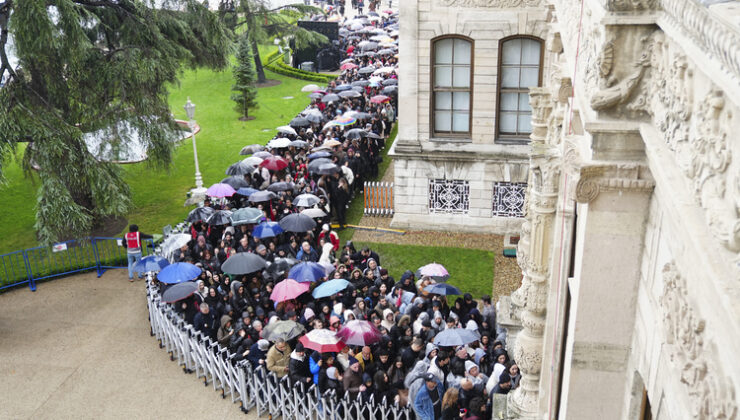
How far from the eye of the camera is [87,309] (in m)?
16.6

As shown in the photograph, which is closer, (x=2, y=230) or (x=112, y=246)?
(x=112, y=246)

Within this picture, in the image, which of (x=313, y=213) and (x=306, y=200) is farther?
(x=306, y=200)

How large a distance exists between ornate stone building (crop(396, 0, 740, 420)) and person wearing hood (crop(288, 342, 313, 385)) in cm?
571

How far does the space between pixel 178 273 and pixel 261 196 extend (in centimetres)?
468

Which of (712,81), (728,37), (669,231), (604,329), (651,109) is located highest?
(728,37)

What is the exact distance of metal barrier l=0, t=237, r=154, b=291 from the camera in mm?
17781

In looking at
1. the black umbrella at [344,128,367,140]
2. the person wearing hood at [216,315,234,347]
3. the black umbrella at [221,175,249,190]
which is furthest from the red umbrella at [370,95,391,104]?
the person wearing hood at [216,315,234,347]

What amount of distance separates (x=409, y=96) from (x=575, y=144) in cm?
1373

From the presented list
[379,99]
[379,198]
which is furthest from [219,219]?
[379,99]

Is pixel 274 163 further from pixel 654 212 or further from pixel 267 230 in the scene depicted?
pixel 654 212

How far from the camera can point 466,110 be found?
747 inches

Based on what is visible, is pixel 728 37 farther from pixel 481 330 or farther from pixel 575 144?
pixel 481 330

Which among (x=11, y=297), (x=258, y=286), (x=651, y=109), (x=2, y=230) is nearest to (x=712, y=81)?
(x=651, y=109)

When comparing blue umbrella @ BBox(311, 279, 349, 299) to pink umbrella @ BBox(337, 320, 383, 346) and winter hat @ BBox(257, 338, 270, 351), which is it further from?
pink umbrella @ BBox(337, 320, 383, 346)
